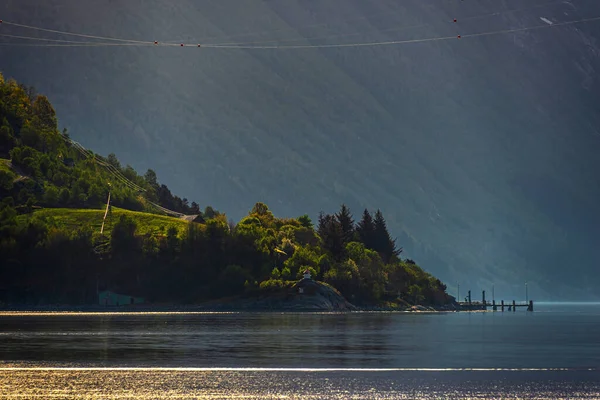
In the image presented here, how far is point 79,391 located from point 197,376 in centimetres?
891

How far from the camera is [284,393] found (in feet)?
158

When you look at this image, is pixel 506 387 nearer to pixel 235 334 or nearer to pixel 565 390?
pixel 565 390

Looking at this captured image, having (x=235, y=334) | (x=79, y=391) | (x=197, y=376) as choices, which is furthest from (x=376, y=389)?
(x=235, y=334)

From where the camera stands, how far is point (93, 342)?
282 ft

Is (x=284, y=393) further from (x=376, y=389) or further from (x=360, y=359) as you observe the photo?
(x=360, y=359)

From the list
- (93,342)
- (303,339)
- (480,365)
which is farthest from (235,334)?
(480,365)

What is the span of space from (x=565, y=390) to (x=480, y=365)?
14.4 m

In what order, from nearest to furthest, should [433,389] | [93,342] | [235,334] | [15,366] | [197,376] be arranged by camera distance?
1. [433,389]
2. [197,376]
3. [15,366]
4. [93,342]
5. [235,334]

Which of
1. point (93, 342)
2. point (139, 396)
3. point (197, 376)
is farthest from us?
point (93, 342)

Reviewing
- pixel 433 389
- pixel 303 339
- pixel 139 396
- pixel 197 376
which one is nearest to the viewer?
pixel 139 396

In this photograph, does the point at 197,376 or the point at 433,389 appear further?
the point at 197,376

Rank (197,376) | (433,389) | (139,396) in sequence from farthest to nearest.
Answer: (197,376) < (433,389) < (139,396)

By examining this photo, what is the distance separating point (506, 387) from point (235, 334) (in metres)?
A: 56.8

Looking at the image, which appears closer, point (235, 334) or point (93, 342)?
point (93, 342)
